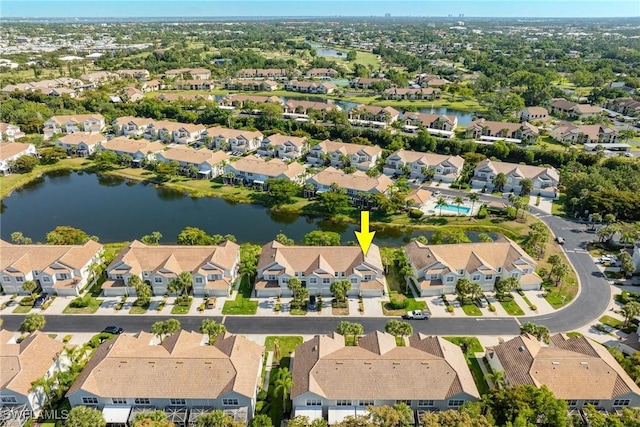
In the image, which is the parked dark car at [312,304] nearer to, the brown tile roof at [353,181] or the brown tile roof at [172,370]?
the brown tile roof at [172,370]

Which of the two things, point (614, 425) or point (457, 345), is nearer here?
point (614, 425)

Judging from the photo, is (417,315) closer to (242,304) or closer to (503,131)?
(242,304)

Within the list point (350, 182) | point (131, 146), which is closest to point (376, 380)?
point (350, 182)

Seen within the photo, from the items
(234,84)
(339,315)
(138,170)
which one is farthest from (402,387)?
(234,84)

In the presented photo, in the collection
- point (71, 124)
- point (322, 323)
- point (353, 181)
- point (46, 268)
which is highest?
point (71, 124)

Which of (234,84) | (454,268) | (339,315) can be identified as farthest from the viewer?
(234,84)

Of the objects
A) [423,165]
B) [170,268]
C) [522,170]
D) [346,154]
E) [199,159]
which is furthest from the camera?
[346,154]

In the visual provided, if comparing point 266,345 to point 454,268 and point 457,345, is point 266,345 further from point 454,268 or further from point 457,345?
point 454,268
